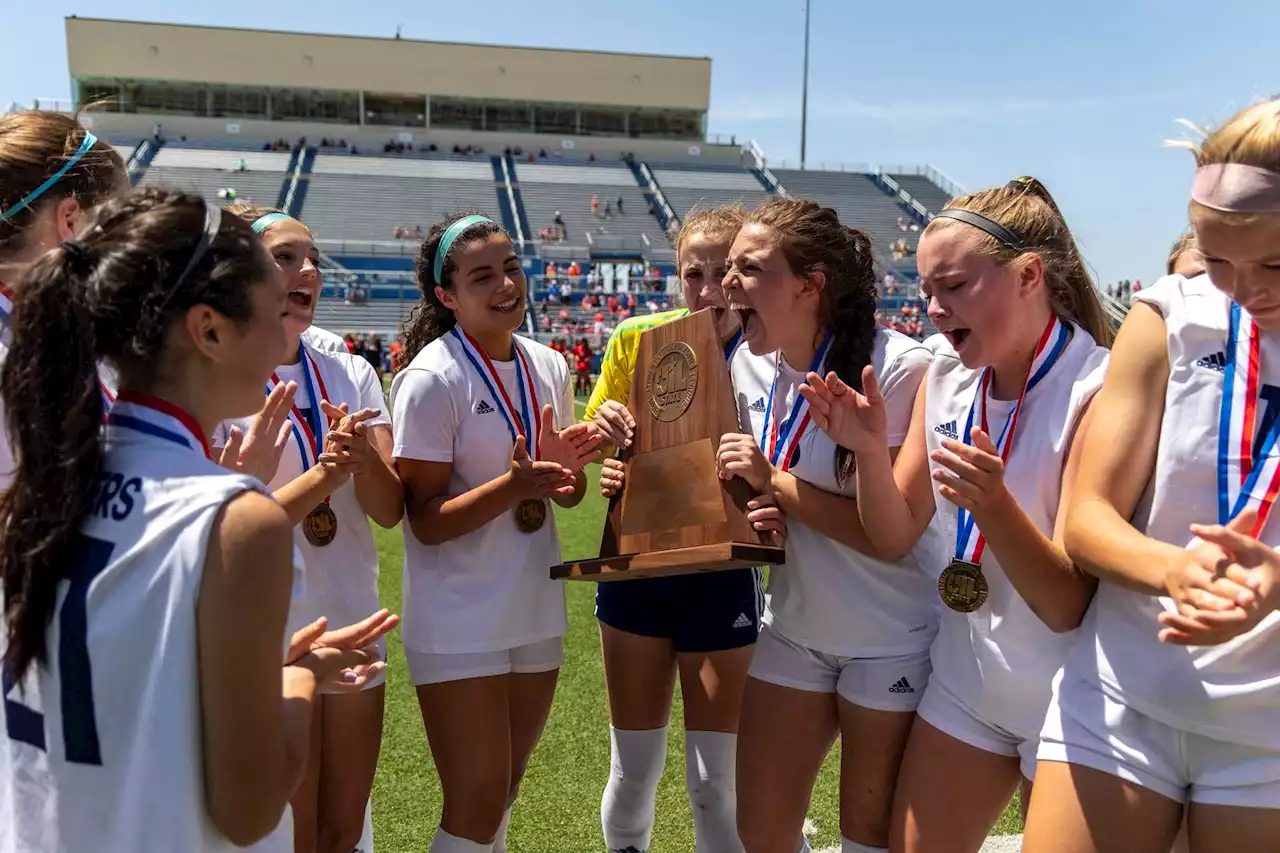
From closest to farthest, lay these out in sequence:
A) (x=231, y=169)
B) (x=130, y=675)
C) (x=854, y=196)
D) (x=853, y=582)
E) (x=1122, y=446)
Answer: (x=130, y=675) → (x=1122, y=446) → (x=853, y=582) → (x=231, y=169) → (x=854, y=196)

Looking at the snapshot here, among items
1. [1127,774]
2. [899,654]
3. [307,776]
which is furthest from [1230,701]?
[307,776]

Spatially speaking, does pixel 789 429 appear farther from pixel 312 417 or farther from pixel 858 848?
pixel 312 417

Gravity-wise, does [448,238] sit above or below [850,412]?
above

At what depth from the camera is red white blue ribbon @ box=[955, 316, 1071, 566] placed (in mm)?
2469

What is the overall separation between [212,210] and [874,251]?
2107 mm

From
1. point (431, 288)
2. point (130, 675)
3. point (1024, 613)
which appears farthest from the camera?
point (431, 288)

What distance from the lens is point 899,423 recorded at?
2875 mm

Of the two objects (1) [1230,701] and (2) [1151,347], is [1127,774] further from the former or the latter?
(2) [1151,347]

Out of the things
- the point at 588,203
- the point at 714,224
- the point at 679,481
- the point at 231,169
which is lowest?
the point at 679,481

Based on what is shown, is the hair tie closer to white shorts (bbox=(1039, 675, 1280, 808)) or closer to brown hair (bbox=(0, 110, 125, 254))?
brown hair (bbox=(0, 110, 125, 254))

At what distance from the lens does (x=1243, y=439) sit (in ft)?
6.22

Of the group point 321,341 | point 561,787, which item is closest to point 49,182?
point 321,341

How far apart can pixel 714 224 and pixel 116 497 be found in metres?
2.58

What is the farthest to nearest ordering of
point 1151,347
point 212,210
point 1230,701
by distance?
point 1151,347 → point 1230,701 → point 212,210
